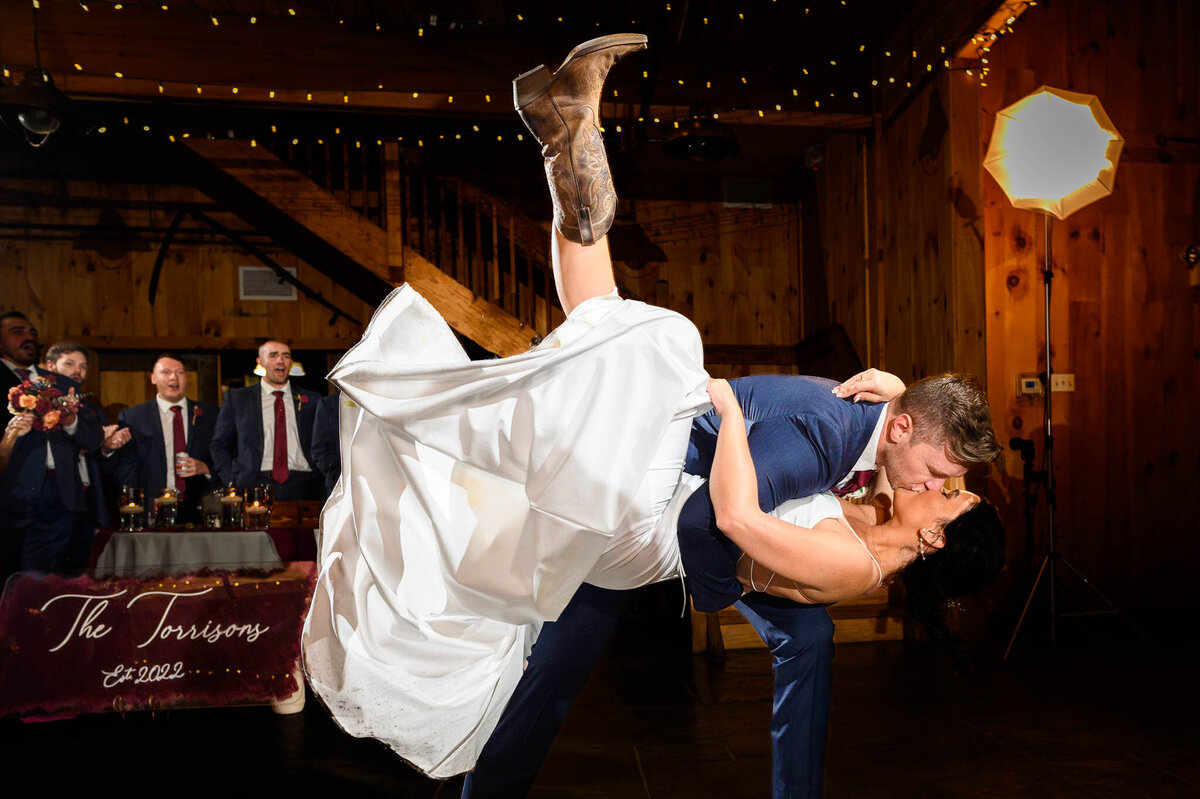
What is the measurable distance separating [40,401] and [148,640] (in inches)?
57.2

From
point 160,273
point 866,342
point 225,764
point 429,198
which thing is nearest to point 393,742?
point 225,764

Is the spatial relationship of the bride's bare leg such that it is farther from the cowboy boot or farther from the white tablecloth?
the white tablecloth

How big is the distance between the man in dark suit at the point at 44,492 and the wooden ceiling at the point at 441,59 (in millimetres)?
2164

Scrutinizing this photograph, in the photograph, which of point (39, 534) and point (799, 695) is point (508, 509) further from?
point (39, 534)

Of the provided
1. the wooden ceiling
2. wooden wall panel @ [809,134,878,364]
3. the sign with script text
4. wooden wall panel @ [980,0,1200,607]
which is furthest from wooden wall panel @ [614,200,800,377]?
the sign with script text

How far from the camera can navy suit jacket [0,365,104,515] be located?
3.71m

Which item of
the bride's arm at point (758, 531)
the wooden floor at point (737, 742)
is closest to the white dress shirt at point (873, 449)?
the bride's arm at point (758, 531)

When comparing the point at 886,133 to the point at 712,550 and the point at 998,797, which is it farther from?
the point at 712,550

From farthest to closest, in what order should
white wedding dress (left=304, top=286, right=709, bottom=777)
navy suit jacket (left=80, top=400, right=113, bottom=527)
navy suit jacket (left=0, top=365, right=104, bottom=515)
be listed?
navy suit jacket (left=80, top=400, right=113, bottom=527) < navy suit jacket (left=0, top=365, right=104, bottom=515) < white wedding dress (left=304, top=286, right=709, bottom=777)

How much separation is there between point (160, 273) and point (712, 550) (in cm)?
647

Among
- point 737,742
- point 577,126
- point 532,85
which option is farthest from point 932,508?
point 737,742

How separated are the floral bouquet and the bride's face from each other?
3554 millimetres

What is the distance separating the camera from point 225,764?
2.52m

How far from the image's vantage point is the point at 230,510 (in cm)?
350
